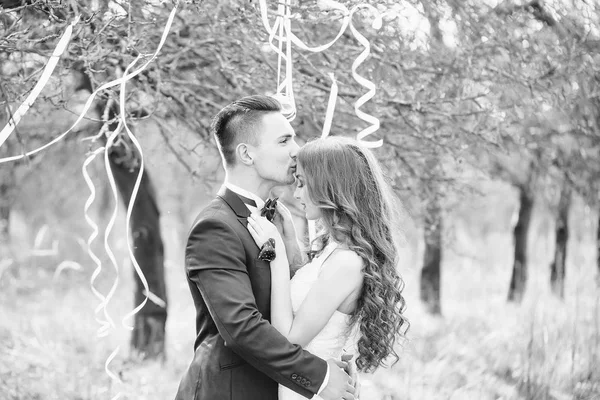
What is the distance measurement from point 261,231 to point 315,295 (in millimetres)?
310

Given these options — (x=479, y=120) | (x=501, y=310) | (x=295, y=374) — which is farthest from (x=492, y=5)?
(x=501, y=310)

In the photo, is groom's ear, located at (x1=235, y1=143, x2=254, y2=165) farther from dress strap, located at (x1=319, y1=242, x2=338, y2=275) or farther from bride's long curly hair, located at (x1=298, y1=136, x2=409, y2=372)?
dress strap, located at (x1=319, y1=242, x2=338, y2=275)

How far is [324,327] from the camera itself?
9.90ft

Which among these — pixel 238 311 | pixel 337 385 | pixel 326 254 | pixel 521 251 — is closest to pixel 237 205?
pixel 326 254

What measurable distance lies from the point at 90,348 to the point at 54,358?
871mm

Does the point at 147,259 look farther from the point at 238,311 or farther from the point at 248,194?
the point at 238,311

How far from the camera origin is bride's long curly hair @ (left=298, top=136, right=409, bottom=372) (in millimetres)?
2963

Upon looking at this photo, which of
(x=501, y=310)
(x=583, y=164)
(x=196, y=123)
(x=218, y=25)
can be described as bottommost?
(x=501, y=310)

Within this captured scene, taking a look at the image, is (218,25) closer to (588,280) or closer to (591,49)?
(591,49)

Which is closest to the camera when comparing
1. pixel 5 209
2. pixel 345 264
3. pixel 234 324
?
pixel 234 324

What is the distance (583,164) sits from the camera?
26.9 ft

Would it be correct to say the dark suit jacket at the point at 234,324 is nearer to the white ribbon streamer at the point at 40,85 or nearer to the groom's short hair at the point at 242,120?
the groom's short hair at the point at 242,120

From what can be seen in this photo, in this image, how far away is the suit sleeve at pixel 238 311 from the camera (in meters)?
2.63

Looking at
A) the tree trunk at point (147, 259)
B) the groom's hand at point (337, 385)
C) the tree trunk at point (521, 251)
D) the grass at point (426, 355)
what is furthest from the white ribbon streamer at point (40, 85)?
the tree trunk at point (521, 251)
